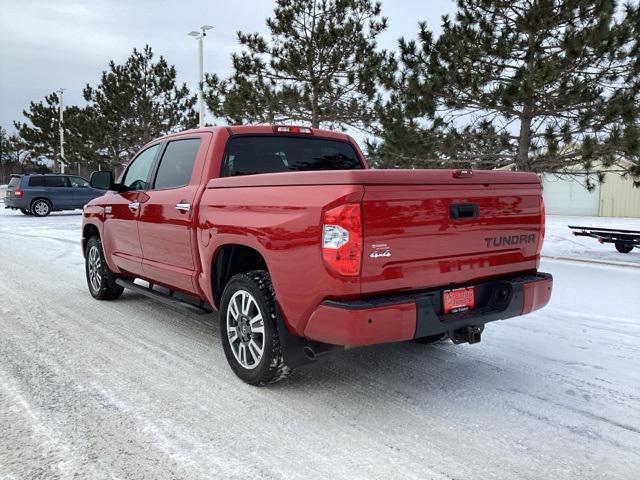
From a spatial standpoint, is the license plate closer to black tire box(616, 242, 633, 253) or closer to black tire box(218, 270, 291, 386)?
black tire box(218, 270, 291, 386)

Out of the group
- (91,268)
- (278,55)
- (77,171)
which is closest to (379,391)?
(91,268)

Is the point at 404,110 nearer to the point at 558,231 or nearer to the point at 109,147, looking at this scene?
the point at 558,231

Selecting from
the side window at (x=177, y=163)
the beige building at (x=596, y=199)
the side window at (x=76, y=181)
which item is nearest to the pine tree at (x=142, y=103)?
the side window at (x=76, y=181)

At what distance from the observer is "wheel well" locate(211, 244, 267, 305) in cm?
412

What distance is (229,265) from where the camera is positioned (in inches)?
165

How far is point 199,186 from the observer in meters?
4.39

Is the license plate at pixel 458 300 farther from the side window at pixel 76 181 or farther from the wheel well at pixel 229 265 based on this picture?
the side window at pixel 76 181

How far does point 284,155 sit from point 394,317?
7.36 ft

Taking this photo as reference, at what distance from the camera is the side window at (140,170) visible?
5516 millimetres

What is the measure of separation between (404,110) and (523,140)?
2.54 m

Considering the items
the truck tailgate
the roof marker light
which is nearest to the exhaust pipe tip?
the truck tailgate

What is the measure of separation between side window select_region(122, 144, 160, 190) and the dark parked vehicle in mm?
16960

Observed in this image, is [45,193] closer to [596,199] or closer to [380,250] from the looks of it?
[380,250]

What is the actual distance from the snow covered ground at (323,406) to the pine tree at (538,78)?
17.7 ft
